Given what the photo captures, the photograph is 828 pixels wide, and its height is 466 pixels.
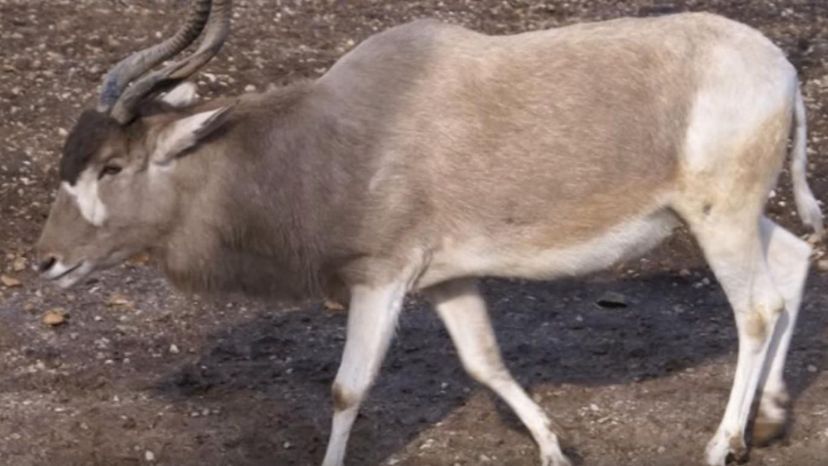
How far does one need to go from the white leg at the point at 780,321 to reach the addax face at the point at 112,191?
2.63m

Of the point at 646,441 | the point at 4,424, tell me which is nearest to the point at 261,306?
the point at 4,424

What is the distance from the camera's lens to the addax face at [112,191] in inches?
294

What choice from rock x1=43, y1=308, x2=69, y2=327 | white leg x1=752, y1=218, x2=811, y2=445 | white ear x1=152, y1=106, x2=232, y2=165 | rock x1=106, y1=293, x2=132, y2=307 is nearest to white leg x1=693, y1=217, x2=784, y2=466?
white leg x1=752, y1=218, x2=811, y2=445

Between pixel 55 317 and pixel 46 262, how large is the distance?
6.65 feet

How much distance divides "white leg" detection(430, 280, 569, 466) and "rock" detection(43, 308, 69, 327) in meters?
2.39

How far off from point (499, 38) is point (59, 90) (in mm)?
4946

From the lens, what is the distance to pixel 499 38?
7938 mm

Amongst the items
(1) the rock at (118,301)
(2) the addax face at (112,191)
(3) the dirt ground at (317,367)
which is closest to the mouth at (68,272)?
(2) the addax face at (112,191)

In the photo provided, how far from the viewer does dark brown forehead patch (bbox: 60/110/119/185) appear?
24.4ft

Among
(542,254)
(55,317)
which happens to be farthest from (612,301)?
(55,317)

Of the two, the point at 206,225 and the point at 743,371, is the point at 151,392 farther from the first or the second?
the point at 743,371

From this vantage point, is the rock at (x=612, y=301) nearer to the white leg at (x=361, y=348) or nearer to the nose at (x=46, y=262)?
the white leg at (x=361, y=348)

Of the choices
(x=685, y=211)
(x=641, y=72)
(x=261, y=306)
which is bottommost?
(x=261, y=306)

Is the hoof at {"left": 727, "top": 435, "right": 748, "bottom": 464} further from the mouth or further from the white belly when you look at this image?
the mouth
